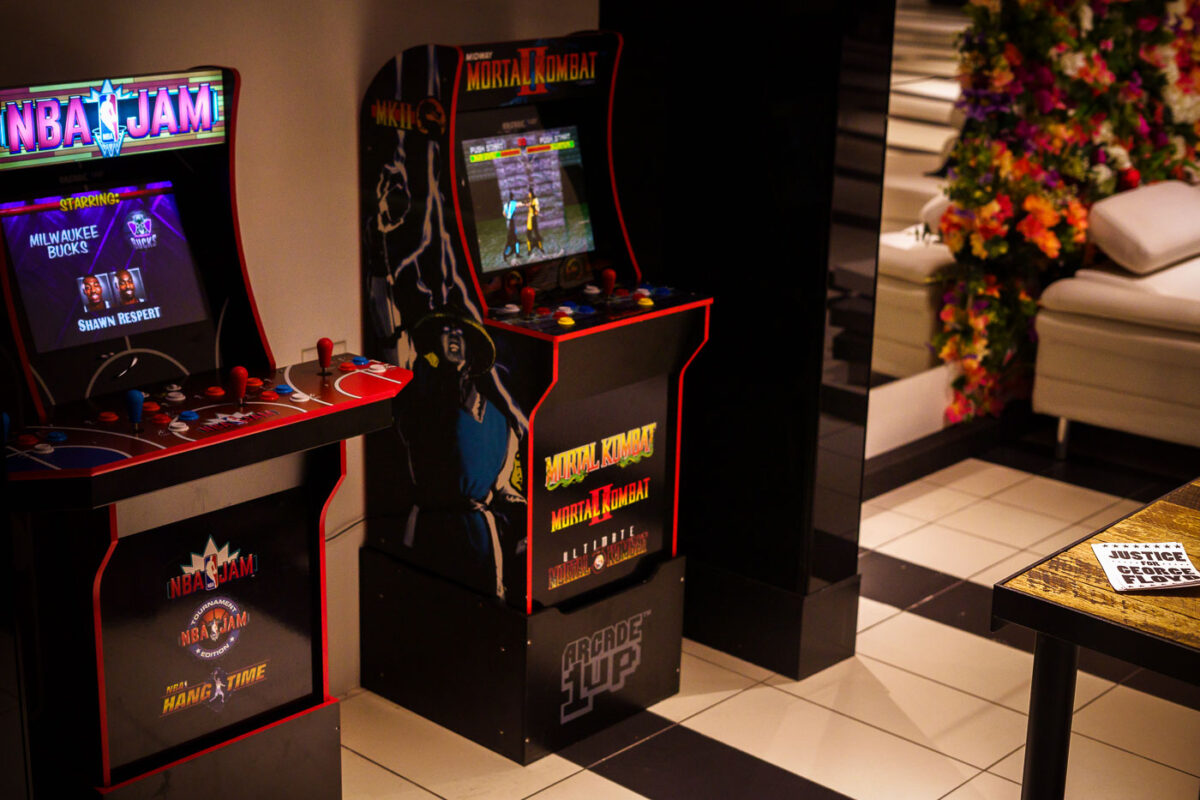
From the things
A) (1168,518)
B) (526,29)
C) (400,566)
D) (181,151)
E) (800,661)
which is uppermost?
(526,29)

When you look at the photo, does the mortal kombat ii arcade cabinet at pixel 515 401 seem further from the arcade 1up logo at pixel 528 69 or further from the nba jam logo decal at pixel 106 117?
the nba jam logo decal at pixel 106 117

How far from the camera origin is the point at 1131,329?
5.61 meters

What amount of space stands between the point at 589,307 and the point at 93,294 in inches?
48.9

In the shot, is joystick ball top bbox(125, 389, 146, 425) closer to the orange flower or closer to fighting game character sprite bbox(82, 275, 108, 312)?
fighting game character sprite bbox(82, 275, 108, 312)

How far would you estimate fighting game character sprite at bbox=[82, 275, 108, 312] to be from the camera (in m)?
2.71

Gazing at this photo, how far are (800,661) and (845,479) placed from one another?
557 mm

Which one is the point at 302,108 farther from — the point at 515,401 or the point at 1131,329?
the point at 1131,329

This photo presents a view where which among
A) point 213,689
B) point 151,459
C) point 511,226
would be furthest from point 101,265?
point 511,226

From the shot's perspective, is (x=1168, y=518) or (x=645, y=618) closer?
(x=1168, y=518)

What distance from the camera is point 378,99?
347 cm

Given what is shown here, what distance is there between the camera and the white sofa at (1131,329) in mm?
5512

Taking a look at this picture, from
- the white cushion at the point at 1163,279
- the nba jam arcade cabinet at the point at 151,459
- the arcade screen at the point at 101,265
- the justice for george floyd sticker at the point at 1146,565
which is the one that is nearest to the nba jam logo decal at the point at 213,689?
the nba jam arcade cabinet at the point at 151,459

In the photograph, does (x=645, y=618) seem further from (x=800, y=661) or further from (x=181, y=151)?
(x=181, y=151)

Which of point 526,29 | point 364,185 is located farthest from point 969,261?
point 364,185
